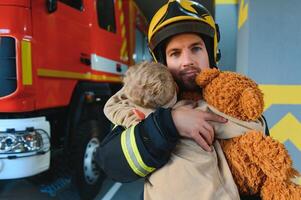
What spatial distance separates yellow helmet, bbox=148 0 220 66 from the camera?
122 cm

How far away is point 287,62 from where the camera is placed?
2742mm

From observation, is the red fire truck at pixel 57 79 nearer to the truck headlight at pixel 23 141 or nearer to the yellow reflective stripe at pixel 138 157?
the truck headlight at pixel 23 141

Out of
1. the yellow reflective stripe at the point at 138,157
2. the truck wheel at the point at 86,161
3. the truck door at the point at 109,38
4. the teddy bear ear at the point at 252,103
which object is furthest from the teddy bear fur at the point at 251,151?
the truck door at the point at 109,38

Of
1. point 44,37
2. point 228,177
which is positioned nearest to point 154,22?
point 228,177

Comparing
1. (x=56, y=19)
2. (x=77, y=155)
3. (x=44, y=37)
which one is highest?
(x=56, y=19)

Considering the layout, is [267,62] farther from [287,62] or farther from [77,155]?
[77,155]

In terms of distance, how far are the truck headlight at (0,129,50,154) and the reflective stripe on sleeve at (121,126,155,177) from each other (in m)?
1.66

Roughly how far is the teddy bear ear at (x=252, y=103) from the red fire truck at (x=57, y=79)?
6.11ft

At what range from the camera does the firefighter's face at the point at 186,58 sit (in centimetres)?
118

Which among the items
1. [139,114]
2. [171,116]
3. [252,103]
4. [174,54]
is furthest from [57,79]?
[252,103]

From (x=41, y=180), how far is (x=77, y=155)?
392mm

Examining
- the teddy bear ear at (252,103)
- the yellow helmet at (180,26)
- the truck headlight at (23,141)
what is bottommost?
the truck headlight at (23,141)

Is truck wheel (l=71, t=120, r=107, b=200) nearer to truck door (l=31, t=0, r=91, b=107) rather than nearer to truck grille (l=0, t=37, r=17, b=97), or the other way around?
truck door (l=31, t=0, r=91, b=107)

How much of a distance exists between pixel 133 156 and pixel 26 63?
1745 mm
